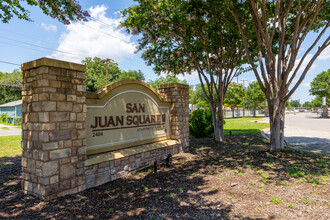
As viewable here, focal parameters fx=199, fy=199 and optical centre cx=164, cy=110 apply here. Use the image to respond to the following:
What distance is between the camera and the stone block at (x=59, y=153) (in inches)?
150

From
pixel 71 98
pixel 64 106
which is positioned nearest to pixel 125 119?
pixel 71 98

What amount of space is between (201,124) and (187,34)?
5.12m

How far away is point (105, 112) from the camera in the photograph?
5195 millimetres

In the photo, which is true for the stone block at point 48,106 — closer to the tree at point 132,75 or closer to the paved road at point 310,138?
the paved road at point 310,138

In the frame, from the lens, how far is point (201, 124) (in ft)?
37.1

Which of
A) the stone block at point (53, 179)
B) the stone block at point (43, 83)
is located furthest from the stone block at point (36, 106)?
the stone block at point (53, 179)

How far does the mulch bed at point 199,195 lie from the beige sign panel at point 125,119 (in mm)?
1025

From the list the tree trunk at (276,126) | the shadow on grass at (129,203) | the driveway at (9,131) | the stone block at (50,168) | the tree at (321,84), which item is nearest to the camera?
the shadow on grass at (129,203)

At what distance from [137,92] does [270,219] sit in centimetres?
457

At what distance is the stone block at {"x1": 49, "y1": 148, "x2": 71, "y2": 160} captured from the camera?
380cm

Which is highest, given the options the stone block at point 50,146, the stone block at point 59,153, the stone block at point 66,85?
the stone block at point 66,85

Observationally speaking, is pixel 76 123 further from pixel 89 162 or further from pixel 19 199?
pixel 19 199

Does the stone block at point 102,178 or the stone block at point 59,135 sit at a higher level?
the stone block at point 59,135

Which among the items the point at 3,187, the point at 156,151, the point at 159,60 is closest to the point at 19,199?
the point at 3,187
